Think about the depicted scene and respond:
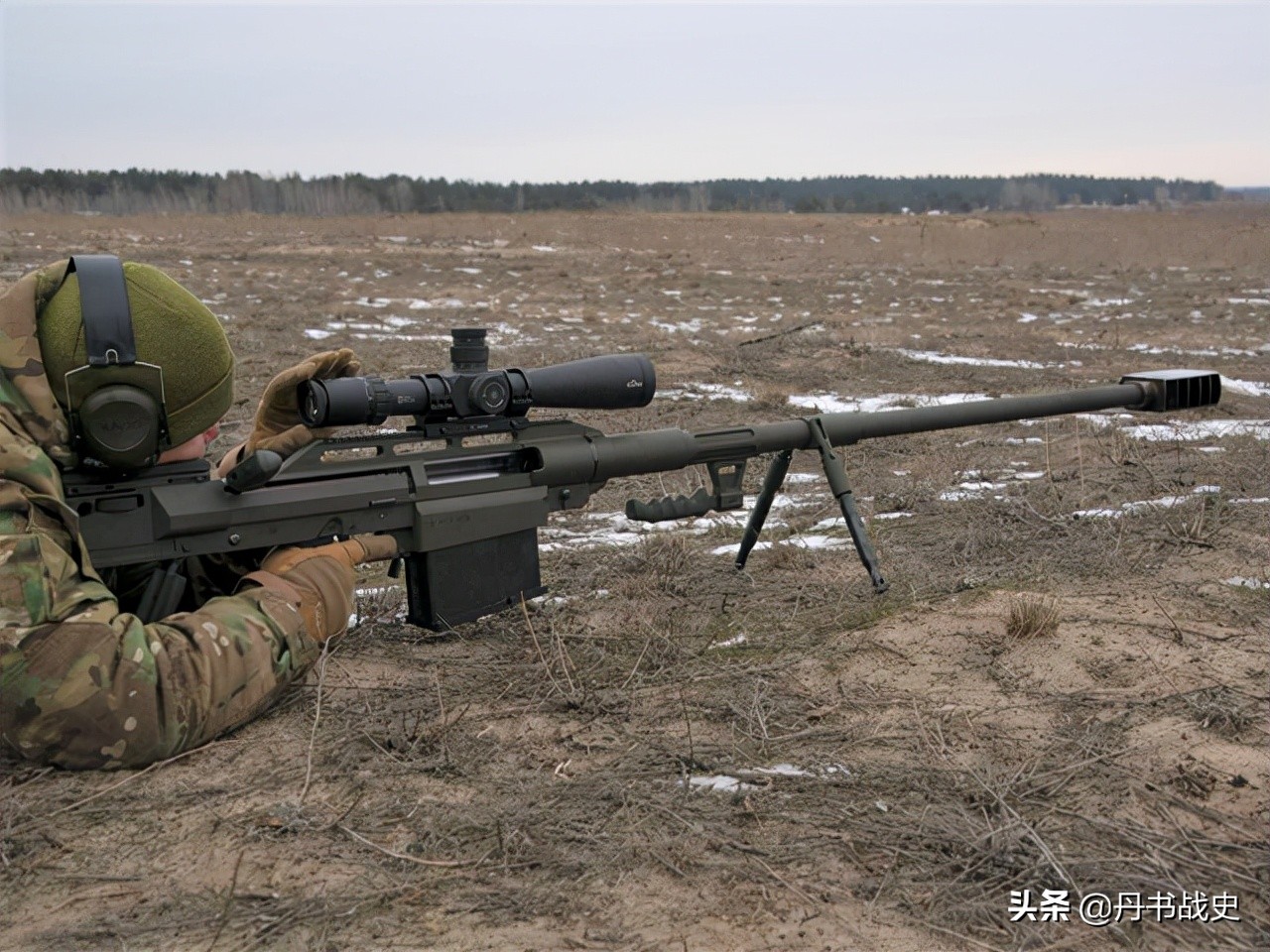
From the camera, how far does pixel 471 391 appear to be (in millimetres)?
3947

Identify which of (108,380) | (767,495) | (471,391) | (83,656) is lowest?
(767,495)

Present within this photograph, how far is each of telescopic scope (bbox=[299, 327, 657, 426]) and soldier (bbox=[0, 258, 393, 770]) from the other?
1.17ft

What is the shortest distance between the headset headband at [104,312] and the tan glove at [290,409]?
849mm

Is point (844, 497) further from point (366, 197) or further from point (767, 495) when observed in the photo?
point (366, 197)

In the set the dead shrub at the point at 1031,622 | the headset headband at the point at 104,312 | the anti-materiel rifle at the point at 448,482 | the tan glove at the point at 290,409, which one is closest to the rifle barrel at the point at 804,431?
the anti-materiel rifle at the point at 448,482

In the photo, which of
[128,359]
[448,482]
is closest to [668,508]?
[448,482]

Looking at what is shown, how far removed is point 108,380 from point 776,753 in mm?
2175

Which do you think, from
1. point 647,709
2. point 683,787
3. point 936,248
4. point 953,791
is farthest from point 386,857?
point 936,248

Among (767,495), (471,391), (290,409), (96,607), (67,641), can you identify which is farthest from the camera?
(767,495)

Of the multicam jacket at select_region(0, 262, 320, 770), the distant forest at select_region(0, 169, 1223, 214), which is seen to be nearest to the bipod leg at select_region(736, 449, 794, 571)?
the multicam jacket at select_region(0, 262, 320, 770)

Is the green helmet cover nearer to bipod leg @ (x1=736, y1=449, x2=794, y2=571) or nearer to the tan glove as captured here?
the tan glove

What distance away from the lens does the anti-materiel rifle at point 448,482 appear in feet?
11.3

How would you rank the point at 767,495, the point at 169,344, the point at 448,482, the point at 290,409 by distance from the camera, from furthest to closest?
the point at 767,495, the point at 290,409, the point at 448,482, the point at 169,344

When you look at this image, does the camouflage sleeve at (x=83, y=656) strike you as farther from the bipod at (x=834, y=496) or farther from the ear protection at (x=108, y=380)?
the bipod at (x=834, y=496)
